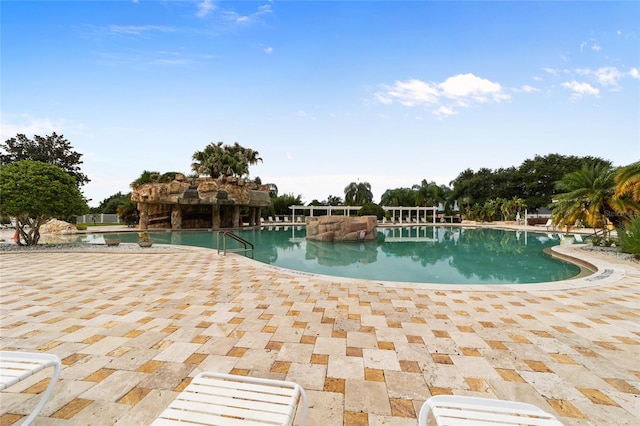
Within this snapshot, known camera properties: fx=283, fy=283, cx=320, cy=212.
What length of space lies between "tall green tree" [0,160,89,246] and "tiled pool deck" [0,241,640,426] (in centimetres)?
527

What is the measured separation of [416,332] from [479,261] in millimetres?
8566

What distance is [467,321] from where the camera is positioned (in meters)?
3.46

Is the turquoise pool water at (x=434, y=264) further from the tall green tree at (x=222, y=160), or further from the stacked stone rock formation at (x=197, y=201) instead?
the tall green tree at (x=222, y=160)

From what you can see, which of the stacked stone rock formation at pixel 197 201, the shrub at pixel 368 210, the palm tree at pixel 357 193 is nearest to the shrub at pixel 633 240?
the shrub at pixel 368 210

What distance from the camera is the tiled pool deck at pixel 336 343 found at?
76.7 inches

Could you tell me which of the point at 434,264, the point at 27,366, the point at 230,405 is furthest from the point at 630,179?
the point at 27,366

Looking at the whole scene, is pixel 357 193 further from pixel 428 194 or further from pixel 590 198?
pixel 590 198

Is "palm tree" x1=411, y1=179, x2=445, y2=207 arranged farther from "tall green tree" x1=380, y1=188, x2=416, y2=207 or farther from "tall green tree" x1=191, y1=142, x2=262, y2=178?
"tall green tree" x1=191, y1=142, x2=262, y2=178

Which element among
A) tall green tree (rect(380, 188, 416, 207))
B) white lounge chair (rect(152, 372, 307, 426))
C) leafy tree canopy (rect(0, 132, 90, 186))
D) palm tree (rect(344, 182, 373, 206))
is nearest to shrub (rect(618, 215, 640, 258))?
white lounge chair (rect(152, 372, 307, 426))

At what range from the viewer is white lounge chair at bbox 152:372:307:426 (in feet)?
3.85

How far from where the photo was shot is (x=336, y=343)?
2.84 meters

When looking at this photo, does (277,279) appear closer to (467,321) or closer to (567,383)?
(467,321)

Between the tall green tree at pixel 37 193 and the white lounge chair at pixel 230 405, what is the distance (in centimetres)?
1143

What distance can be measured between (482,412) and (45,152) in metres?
37.2
